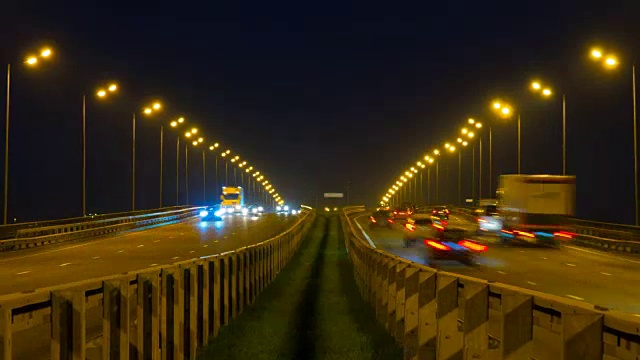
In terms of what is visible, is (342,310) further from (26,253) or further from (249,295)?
(26,253)

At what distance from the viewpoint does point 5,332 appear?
7.10 m

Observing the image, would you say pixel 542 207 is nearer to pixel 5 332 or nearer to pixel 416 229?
pixel 416 229

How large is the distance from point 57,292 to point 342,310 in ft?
41.3

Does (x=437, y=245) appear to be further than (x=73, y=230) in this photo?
No

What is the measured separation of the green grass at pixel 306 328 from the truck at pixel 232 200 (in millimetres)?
88464

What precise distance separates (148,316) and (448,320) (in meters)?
3.53

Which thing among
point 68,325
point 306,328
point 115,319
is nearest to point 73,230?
point 306,328

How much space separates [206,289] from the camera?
1419 cm

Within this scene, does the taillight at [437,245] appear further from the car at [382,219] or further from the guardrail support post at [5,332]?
the car at [382,219]

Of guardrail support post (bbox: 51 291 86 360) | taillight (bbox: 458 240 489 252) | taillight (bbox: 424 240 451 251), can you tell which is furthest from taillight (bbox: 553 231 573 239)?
guardrail support post (bbox: 51 291 86 360)

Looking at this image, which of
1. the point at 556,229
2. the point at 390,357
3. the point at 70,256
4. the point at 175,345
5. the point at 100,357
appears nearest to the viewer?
the point at 100,357

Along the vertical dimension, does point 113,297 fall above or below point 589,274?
above

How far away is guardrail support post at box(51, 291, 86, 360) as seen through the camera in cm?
797

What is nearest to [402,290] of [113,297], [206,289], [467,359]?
[206,289]
